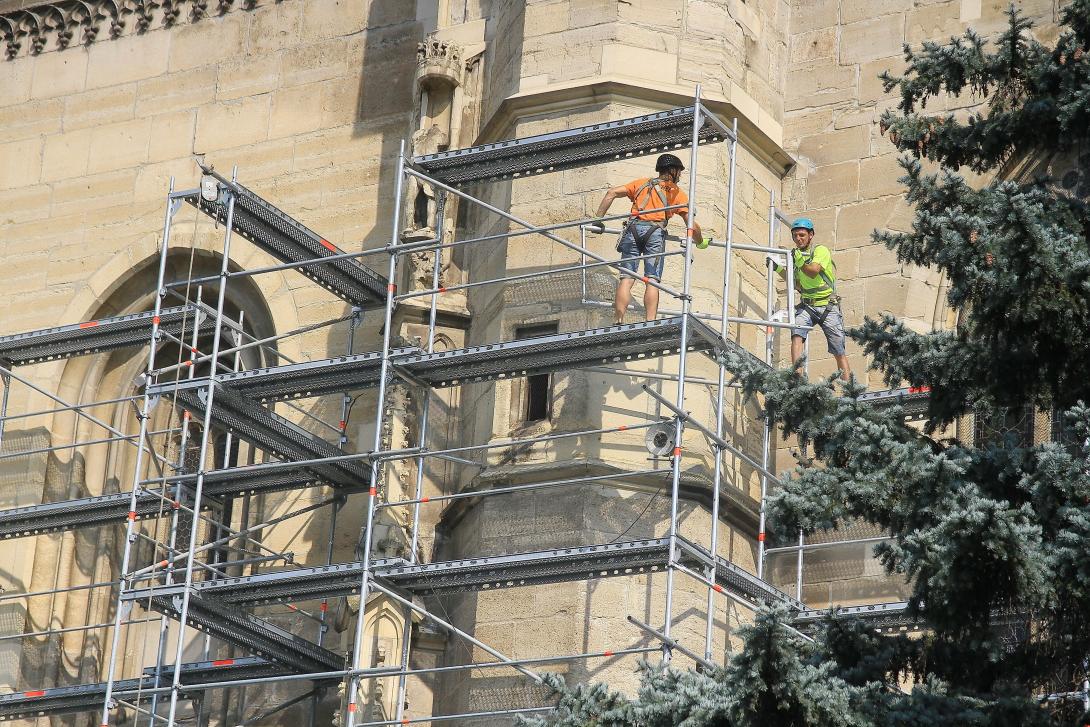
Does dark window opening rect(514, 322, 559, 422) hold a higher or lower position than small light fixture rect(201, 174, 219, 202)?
lower

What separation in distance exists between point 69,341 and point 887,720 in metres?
9.81

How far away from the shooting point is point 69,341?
19969 mm

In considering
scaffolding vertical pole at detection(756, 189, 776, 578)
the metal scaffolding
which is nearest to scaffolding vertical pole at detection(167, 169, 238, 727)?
the metal scaffolding

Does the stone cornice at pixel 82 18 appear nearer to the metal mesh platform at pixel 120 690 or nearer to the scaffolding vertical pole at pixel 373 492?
the scaffolding vertical pole at pixel 373 492

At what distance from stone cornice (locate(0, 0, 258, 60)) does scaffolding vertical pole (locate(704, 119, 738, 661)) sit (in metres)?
5.98

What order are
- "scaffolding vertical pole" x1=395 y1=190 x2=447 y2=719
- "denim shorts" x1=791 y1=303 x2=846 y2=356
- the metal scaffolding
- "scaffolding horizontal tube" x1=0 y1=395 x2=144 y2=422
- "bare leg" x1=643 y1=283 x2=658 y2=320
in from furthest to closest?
1. "scaffolding horizontal tube" x1=0 y1=395 x2=144 y2=422
2. "denim shorts" x1=791 y1=303 x2=846 y2=356
3. "scaffolding vertical pole" x1=395 y1=190 x2=447 y2=719
4. "bare leg" x1=643 y1=283 x2=658 y2=320
5. the metal scaffolding

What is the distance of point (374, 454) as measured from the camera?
1683 cm

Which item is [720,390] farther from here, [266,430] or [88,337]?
[88,337]

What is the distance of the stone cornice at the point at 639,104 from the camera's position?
18.2 metres

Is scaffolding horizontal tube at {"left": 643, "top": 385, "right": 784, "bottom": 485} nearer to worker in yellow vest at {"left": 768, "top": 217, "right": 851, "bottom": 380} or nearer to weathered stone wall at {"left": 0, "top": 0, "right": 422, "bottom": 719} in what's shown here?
worker in yellow vest at {"left": 768, "top": 217, "right": 851, "bottom": 380}

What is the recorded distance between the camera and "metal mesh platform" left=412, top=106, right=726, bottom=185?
17.3 m

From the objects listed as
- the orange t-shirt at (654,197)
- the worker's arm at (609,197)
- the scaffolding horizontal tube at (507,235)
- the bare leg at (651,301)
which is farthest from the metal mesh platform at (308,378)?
the orange t-shirt at (654,197)

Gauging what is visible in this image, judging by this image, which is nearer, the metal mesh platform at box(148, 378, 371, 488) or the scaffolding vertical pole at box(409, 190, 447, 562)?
the scaffolding vertical pole at box(409, 190, 447, 562)

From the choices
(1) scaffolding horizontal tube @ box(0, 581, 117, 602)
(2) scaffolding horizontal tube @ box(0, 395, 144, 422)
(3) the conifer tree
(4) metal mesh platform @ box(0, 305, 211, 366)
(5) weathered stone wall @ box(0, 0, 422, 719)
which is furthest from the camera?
(5) weathered stone wall @ box(0, 0, 422, 719)
